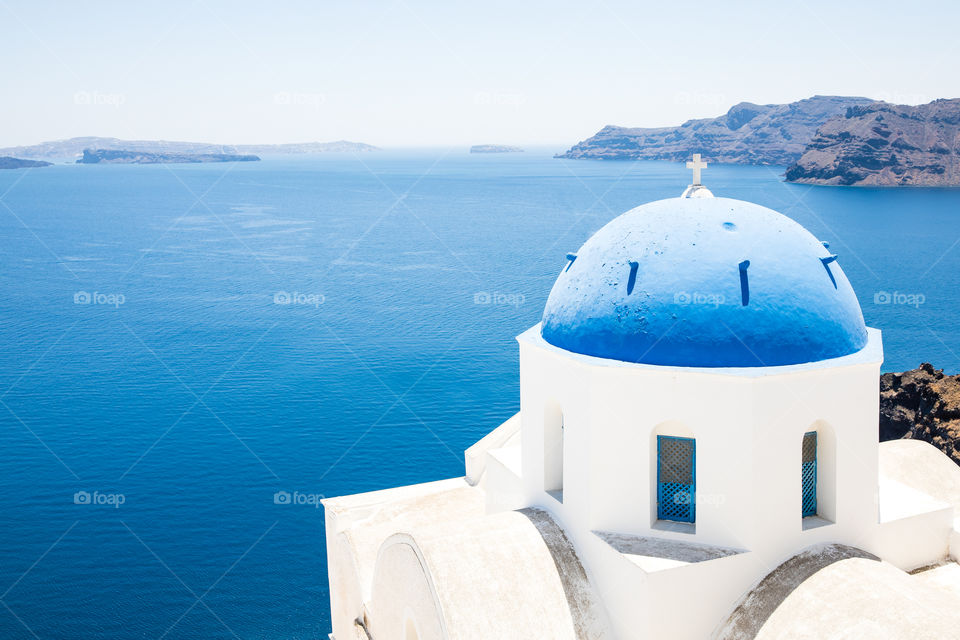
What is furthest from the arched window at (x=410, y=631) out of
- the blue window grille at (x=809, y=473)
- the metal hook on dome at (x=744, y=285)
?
the metal hook on dome at (x=744, y=285)

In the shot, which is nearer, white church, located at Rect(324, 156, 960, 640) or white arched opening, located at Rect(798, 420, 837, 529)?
white church, located at Rect(324, 156, 960, 640)

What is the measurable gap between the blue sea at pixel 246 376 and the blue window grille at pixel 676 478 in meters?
13.3

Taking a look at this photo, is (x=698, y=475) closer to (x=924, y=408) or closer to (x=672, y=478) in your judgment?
(x=672, y=478)

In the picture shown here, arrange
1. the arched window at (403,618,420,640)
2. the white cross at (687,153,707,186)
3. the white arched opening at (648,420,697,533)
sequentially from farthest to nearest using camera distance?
the white cross at (687,153,707,186)
the arched window at (403,618,420,640)
the white arched opening at (648,420,697,533)

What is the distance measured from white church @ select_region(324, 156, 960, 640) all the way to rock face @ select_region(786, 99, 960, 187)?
413 feet

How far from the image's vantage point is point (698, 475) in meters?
9.71

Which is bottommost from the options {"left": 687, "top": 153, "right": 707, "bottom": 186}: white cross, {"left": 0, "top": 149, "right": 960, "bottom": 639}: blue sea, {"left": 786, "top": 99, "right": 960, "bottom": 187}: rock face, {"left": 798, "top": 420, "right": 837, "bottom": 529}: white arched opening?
{"left": 0, "top": 149, "right": 960, "bottom": 639}: blue sea

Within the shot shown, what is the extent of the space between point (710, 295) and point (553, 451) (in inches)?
129

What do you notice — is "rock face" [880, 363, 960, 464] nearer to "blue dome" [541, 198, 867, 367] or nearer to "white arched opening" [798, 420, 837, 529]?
"white arched opening" [798, 420, 837, 529]

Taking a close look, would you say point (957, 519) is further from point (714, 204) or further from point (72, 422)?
point (72, 422)

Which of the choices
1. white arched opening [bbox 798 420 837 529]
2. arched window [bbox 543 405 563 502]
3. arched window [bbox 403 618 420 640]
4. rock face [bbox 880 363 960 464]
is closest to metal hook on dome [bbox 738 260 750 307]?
white arched opening [bbox 798 420 837 529]

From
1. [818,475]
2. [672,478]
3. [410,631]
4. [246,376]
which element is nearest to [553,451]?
[672,478]

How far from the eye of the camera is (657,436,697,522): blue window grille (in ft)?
33.0

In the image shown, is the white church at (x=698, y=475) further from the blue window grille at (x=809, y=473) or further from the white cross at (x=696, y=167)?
the white cross at (x=696, y=167)
